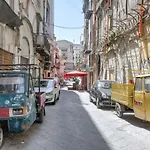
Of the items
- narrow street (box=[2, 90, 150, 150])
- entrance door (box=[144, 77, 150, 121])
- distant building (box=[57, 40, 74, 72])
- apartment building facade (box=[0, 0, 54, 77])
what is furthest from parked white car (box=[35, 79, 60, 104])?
distant building (box=[57, 40, 74, 72])

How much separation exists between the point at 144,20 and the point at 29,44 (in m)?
11.2

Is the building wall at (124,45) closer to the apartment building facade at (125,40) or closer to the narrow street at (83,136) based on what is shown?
the apartment building facade at (125,40)

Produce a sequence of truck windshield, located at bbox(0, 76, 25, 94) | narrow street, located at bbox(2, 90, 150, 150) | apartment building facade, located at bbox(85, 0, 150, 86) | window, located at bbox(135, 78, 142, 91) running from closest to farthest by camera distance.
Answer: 1. narrow street, located at bbox(2, 90, 150, 150)
2. truck windshield, located at bbox(0, 76, 25, 94)
3. window, located at bbox(135, 78, 142, 91)
4. apartment building facade, located at bbox(85, 0, 150, 86)

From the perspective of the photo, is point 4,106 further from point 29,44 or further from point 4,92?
point 29,44

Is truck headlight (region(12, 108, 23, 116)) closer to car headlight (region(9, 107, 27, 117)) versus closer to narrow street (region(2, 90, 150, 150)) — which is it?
car headlight (region(9, 107, 27, 117))

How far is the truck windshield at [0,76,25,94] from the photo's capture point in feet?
22.6

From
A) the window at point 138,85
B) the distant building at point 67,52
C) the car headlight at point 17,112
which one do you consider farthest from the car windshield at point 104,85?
the distant building at point 67,52

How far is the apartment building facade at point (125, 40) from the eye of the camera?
45.9ft

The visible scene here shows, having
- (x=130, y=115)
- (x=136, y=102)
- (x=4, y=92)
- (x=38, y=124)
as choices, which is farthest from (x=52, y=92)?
(x=4, y=92)

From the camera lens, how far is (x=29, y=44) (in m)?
22.0

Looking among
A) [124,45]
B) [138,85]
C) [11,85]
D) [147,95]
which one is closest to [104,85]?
[124,45]

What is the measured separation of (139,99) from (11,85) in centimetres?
421

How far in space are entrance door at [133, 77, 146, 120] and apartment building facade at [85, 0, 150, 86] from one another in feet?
16.0

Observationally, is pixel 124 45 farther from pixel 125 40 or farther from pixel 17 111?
pixel 17 111
